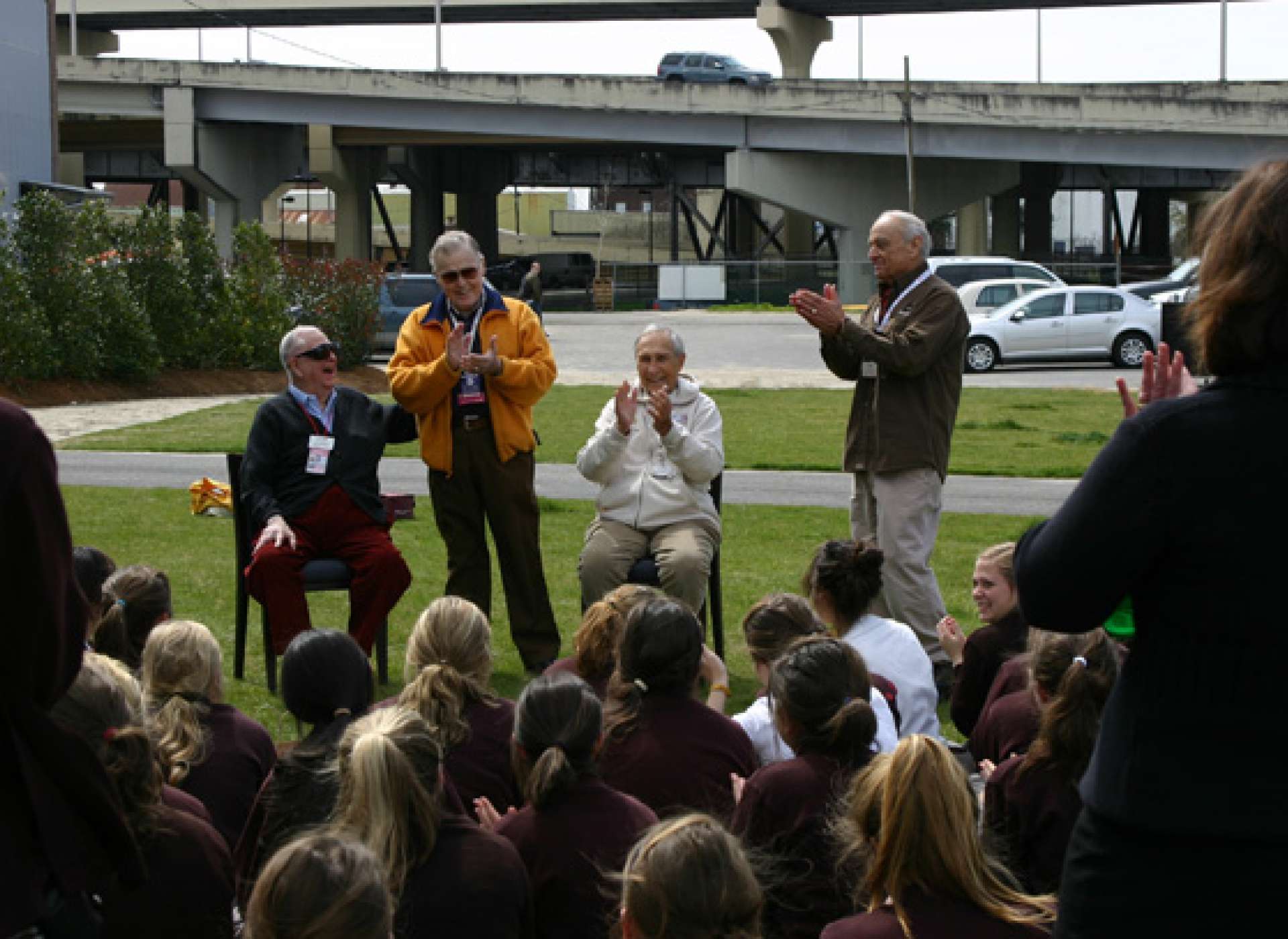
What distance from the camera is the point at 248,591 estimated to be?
790 centimetres

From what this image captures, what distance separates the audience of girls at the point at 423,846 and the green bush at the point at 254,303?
952 inches

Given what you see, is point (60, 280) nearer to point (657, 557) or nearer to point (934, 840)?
point (657, 557)

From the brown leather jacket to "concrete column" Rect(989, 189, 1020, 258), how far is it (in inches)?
2564

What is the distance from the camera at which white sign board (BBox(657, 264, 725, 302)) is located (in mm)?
60281

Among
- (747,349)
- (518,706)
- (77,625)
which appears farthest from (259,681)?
(747,349)

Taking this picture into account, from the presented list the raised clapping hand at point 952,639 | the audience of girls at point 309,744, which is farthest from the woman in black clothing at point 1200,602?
the raised clapping hand at point 952,639

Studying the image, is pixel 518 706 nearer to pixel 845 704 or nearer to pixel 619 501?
pixel 845 704

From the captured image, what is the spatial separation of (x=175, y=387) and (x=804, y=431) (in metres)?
10.8

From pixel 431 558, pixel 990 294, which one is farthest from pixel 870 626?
pixel 990 294

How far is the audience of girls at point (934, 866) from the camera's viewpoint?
3387 mm

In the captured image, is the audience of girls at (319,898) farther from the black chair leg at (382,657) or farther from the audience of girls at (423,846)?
the black chair leg at (382,657)

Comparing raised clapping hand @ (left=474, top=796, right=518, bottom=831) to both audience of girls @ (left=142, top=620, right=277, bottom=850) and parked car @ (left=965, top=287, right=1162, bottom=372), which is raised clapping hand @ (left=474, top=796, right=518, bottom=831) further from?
parked car @ (left=965, top=287, right=1162, bottom=372)

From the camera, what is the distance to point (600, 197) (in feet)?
447

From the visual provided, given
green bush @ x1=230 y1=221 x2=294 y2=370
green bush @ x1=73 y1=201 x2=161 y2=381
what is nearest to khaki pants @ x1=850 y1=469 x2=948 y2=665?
green bush @ x1=73 y1=201 x2=161 y2=381
